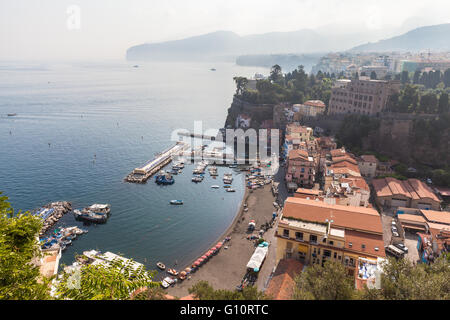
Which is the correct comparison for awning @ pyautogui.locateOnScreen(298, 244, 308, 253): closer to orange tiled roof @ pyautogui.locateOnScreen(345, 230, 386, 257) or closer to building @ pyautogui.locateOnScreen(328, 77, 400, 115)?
orange tiled roof @ pyautogui.locateOnScreen(345, 230, 386, 257)

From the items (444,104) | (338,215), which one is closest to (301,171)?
(338,215)

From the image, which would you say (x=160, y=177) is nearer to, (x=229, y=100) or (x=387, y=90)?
(x=387, y=90)

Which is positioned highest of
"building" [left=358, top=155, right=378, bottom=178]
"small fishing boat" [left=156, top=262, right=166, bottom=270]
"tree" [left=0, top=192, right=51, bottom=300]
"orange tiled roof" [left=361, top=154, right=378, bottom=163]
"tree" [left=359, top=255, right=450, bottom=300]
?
"tree" [left=0, top=192, right=51, bottom=300]

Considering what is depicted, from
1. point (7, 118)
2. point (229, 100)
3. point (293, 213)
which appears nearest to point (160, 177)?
point (293, 213)

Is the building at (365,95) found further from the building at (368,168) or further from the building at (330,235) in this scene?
the building at (330,235)

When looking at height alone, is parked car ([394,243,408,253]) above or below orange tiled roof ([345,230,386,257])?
below

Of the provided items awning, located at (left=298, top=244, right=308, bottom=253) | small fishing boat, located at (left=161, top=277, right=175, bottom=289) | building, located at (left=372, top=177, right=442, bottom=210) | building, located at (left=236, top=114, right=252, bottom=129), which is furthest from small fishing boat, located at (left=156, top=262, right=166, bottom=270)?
building, located at (left=236, top=114, right=252, bottom=129)

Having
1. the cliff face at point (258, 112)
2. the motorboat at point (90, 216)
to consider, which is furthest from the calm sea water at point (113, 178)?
the cliff face at point (258, 112)
